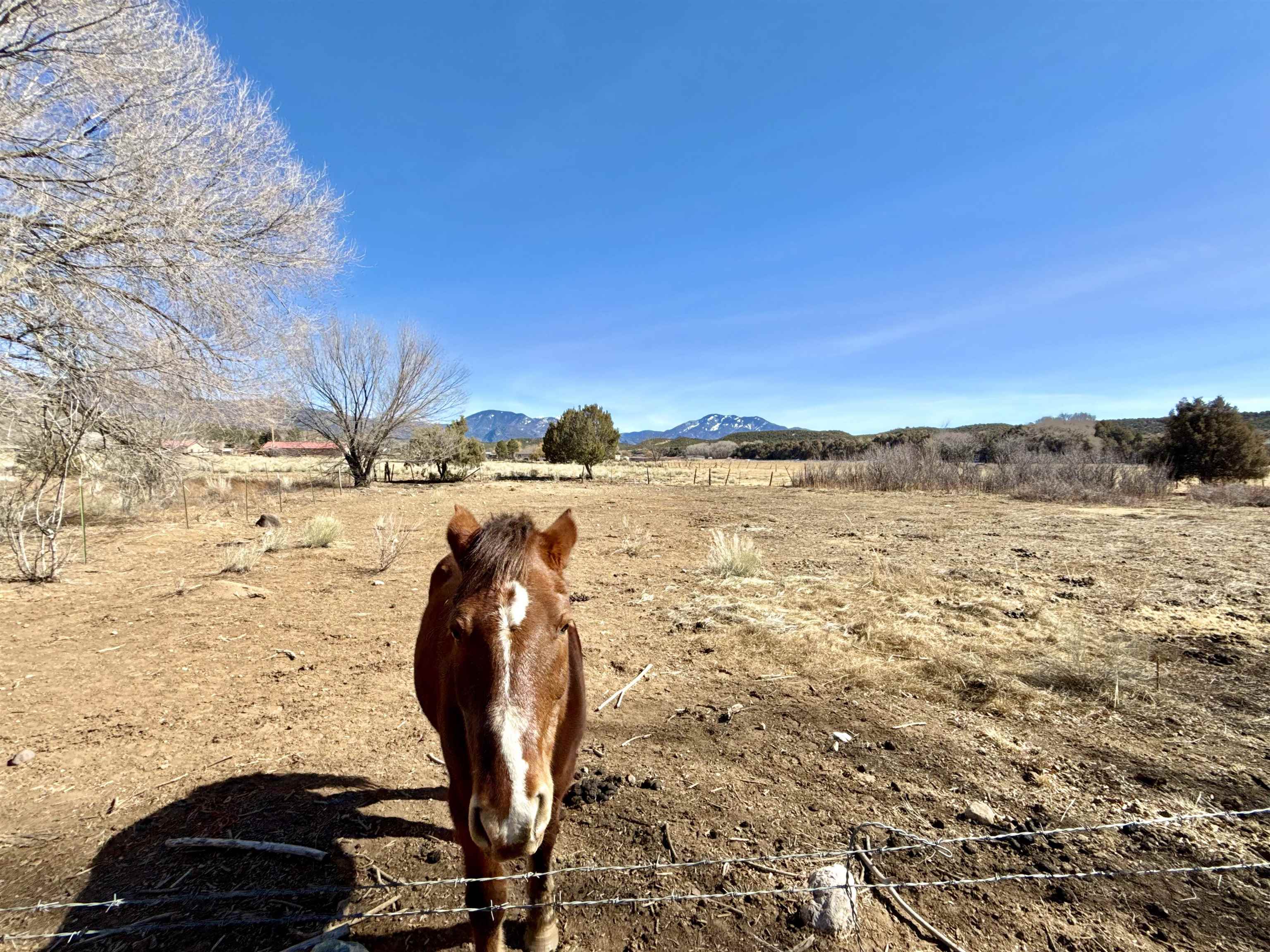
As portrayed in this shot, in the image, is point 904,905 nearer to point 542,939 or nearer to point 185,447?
point 542,939

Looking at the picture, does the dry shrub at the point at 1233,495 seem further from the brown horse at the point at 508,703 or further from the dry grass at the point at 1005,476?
the brown horse at the point at 508,703

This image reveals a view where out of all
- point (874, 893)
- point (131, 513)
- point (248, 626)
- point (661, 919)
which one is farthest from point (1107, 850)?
point (131, 513)

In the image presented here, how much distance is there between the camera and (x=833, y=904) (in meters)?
2.31

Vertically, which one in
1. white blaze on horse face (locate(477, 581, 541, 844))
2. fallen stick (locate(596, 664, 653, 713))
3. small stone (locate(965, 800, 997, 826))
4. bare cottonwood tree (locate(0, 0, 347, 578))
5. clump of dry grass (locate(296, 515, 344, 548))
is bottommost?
fallen stick (locate(596, 664, 653, 713))

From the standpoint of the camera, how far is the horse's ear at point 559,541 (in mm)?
2113

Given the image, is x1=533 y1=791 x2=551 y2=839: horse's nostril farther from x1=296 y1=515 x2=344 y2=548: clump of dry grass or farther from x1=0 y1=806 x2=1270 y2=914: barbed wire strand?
x1=296 y1=515 x2=344 y2=548: clump of dry grass

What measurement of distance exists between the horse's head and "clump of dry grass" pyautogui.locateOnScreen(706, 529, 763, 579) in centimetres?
699

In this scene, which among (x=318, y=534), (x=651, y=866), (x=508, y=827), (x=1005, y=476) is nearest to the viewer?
(x=508, y=827)

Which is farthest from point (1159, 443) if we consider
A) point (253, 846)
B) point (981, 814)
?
point (253, 846)

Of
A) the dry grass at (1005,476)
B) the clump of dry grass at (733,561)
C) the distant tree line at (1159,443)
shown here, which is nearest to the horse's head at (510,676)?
the clump of dry grass at (733,561)

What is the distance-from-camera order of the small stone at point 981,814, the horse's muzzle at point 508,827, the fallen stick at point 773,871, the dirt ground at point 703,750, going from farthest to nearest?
the small stone at point 981,814 < the fallen stick at point 773,871 < the dirt ground at point 703,750 < the horse's muzzle at point 508,827

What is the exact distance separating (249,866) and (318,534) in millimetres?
9334

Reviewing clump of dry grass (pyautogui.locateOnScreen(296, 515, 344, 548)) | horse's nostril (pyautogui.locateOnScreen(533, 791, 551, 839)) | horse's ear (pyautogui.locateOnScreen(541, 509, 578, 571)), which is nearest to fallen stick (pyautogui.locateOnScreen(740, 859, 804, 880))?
horse's nostril (pyautogui.locateOnScreen(533, 791, 551, 839))

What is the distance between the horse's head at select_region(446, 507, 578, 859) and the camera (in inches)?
56.2
